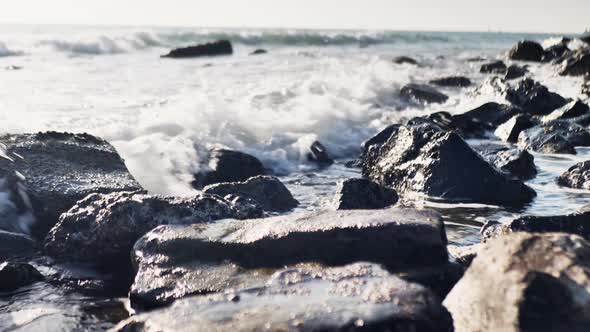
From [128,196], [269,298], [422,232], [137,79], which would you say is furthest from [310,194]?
[137,79]

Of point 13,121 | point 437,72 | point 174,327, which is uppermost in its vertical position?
point 174,327

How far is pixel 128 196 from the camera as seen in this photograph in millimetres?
3709

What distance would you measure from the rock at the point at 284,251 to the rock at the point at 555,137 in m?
4.33

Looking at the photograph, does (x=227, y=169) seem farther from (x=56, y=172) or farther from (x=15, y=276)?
(x=15, y=276)

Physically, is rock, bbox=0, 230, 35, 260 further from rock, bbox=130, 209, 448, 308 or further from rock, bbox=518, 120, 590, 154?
rock, bbox=518, 120, 590, 154

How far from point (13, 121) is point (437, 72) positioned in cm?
1450

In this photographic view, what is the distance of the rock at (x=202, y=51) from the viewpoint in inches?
933

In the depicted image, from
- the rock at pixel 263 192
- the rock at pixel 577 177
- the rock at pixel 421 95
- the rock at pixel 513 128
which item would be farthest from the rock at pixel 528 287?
the rock at pixel 421 95

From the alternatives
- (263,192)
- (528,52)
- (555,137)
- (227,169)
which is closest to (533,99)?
(555,137)

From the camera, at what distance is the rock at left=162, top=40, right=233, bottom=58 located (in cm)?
2371

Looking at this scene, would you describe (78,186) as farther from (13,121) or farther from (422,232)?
(13,121)

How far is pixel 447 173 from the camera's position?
491cm

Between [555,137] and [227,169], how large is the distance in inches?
148

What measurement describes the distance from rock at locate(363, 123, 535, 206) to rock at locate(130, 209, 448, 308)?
6.59 feet
